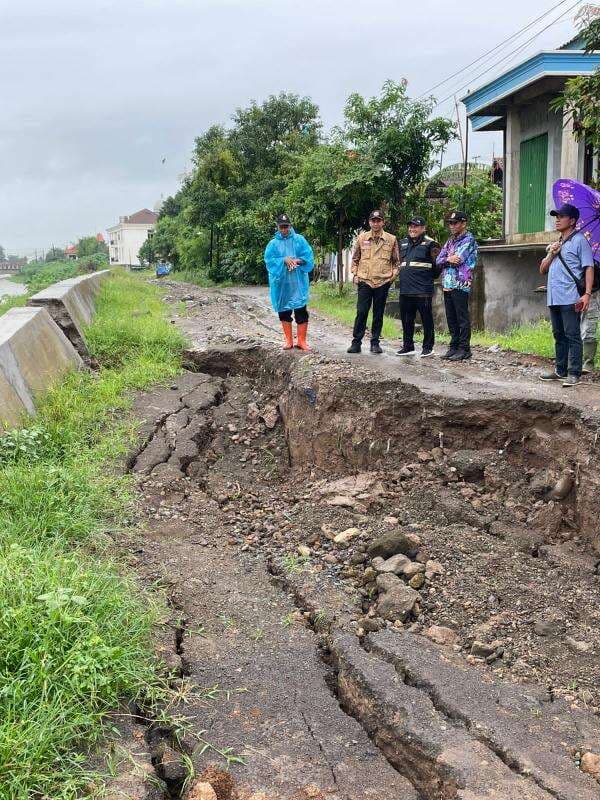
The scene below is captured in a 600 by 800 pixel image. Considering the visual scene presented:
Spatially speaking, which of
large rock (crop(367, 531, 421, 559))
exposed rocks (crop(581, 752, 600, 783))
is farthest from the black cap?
exposed rocks (crop(581, 752, 600, 783))

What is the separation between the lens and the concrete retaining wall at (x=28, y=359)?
5652mm

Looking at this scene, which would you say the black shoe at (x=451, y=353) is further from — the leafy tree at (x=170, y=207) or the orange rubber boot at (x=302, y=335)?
the leafy tree at (x=170, y=207)

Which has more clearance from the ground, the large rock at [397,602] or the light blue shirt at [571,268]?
the light blue shirt at [571,268]

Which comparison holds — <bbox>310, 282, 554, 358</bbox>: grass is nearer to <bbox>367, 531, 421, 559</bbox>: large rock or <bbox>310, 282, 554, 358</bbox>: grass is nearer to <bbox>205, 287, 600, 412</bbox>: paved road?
<bbox>205, 287, 600, 412</bbox>: paved road

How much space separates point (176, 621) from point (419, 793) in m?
1.49

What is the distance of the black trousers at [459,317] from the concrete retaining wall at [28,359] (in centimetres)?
397

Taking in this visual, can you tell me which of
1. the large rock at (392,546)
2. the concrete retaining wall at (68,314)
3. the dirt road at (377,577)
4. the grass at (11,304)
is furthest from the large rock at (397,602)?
the grass at (11,304)

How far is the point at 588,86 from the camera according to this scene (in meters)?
6.10

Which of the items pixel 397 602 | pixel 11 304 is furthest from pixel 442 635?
pixel 11 304

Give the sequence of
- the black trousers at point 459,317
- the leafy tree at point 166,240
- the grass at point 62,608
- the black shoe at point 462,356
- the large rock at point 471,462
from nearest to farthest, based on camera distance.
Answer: the grass at point 62,608 → the large rock at point 471,462 → the black trousers at point 459,317 → the black shoe at point 462,356 → the leafy tree at point 166,240

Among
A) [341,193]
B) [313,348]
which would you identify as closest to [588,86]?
[313,348]

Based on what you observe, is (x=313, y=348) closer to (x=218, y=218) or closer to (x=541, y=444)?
(x=541, y=444)

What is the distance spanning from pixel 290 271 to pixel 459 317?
6.08 ft

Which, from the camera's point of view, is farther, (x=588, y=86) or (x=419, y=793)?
(x=588, y=86)
